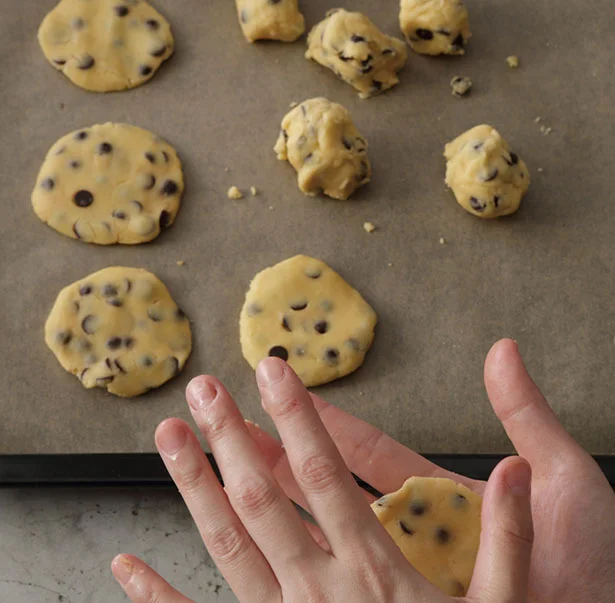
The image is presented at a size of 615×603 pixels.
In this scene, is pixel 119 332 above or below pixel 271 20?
below

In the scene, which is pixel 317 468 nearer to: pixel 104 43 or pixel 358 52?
pixel 358 52

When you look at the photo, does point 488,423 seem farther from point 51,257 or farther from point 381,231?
point 51,257

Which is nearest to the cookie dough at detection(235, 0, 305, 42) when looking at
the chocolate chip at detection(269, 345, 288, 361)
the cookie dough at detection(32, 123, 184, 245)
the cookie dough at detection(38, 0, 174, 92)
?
the cookie dough at detection(38, 0, 174, 92)

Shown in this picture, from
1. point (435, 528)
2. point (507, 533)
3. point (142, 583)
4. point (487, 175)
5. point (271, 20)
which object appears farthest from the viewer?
point (271, 20)

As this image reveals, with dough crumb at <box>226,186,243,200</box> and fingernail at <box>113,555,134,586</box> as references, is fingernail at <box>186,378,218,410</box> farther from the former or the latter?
dough crumb at <box>226,186,243,200</box>

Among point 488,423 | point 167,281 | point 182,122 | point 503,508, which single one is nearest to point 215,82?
point 182,122

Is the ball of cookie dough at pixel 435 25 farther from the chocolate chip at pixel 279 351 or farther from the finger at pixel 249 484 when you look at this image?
the finger at pixel 249 484

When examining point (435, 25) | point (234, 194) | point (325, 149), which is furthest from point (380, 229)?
point (435, 25)
